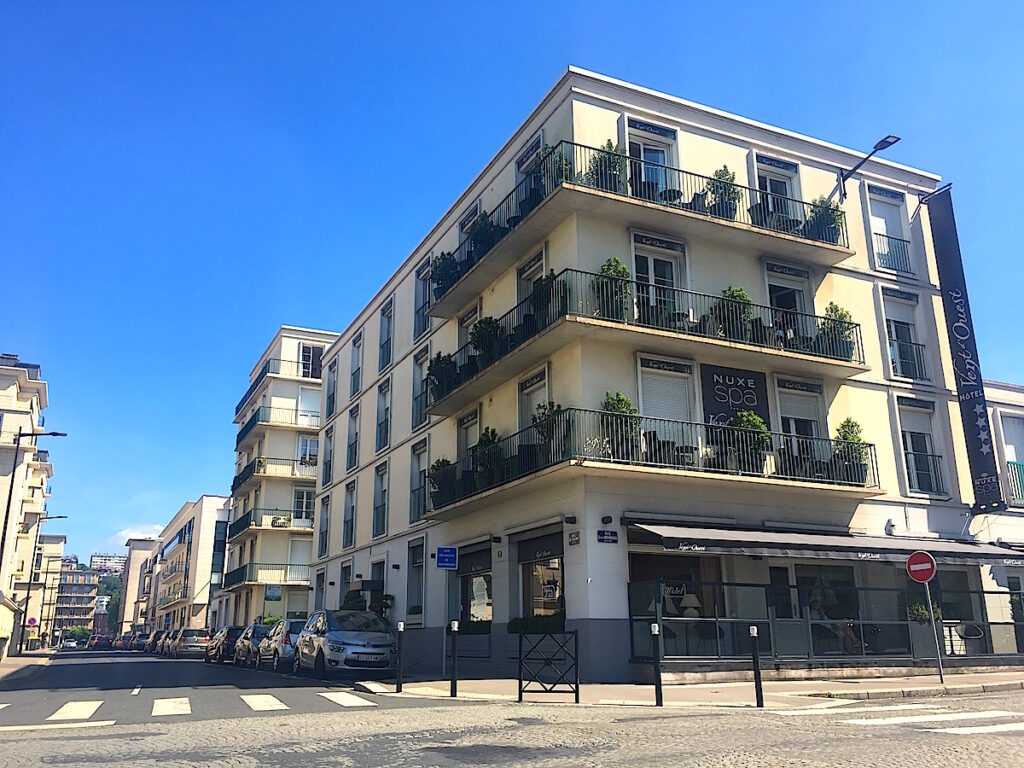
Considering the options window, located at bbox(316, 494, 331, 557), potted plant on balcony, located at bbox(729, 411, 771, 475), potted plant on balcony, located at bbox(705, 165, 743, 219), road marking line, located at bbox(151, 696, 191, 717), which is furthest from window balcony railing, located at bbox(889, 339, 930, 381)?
window, located at bbox(316, 494, 331, 557)

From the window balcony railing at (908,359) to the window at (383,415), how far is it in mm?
16842

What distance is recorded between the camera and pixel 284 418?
4809 centimetres

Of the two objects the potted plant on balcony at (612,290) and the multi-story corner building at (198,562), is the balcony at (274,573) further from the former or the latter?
the potted plant on balcony at (612,290)

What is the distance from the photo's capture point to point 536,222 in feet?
66.7

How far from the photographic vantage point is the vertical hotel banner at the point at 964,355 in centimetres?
2256

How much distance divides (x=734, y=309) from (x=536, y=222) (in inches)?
207

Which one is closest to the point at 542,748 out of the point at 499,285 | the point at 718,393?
the point at 718,393

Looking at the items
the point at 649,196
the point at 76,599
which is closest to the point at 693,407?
the point at 649,196

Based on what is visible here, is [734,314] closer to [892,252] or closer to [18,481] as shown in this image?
[892,252]

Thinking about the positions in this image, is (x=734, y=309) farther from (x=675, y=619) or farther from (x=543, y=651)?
(x=543, y=651)

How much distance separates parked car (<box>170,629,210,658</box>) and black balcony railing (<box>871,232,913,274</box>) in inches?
1292

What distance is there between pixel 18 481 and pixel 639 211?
46.9 meters

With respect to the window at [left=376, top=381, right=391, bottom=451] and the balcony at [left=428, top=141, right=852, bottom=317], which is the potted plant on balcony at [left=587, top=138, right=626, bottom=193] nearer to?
the balcony at [left=428, top=141, right=852, bottom=317]

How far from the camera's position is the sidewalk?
42.8ft
